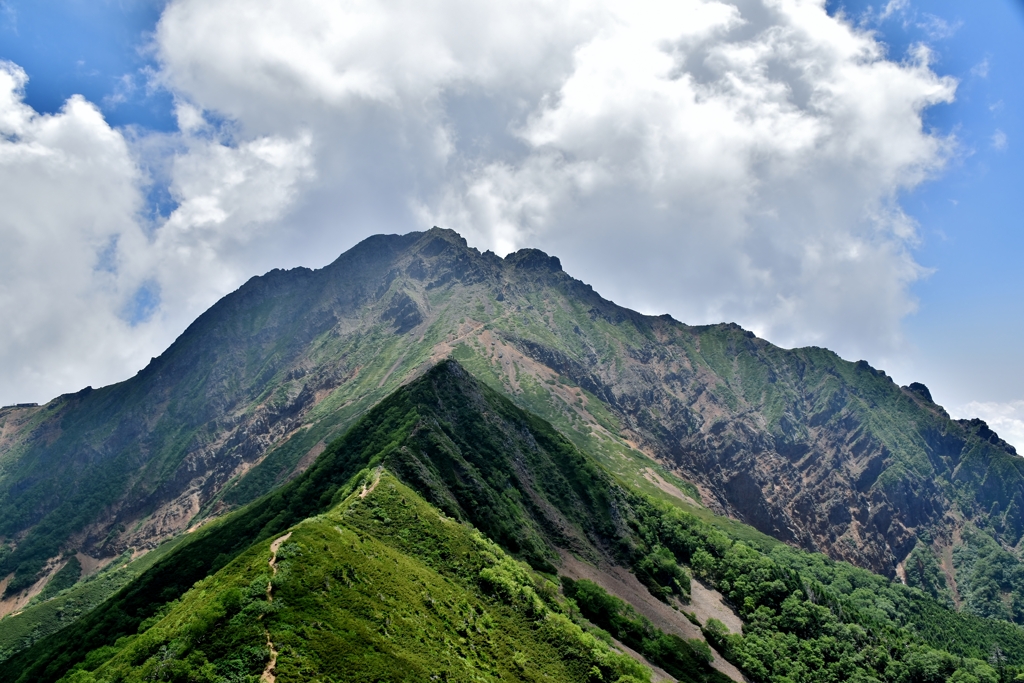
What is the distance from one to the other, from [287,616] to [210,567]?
254 feet

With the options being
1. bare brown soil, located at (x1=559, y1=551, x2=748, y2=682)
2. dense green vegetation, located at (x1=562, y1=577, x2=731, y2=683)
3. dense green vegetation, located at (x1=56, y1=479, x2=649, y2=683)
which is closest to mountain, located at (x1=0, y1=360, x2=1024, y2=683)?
dense green vegetation, located at (x1=56, y1=479, x2=649, y2=683)

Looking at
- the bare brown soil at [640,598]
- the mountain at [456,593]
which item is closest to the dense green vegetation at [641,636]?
the mountain at [456,593]

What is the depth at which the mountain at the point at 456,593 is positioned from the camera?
62.8 m

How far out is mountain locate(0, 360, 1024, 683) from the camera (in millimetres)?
62844

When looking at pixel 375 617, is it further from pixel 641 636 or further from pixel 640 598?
pixel 640 598

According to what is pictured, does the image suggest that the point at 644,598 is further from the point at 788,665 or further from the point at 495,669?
the point at 495,669

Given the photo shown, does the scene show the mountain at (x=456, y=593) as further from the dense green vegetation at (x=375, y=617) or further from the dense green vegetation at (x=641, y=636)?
the dense green vegetation at (x=641, y=636)

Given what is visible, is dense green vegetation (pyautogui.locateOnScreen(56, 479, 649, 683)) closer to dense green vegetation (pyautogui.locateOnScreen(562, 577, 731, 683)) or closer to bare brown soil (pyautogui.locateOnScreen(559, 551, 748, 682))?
dense green vegetation (pyautogui.locateOnScreen(562, 577, 731, 683))

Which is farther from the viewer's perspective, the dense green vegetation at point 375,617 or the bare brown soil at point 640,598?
the bare brown soil at point 640,598

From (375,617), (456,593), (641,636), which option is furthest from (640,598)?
(375,617)

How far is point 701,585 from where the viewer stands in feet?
585

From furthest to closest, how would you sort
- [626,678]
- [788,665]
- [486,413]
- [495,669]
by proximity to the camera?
[486,413] < [788,665] < [626,678] < [495,669]

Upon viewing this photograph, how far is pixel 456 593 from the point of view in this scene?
90.6 meters

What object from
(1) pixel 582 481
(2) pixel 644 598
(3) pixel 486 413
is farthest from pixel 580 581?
(3) pixel 486 413
